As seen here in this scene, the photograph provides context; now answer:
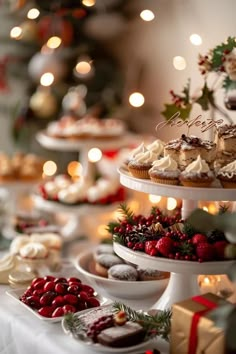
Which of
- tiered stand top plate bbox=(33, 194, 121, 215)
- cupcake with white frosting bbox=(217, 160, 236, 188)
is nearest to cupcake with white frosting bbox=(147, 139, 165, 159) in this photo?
cupcake with white frosting bbox=(217, 160, 236, 188)

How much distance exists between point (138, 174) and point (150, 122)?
1.85 metres

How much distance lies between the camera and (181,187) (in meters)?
1.63

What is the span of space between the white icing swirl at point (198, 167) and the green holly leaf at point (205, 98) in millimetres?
403

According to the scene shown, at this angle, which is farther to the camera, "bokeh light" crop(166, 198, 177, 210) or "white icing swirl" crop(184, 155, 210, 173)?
"bokeh light" crop(166, 198, 177, 210)

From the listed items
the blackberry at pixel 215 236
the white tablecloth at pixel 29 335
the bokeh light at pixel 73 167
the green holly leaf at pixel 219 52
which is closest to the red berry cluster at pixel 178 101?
the green holly leaf at pixel 219 52

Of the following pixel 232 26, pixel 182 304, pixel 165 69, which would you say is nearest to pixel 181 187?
pixel 182 304

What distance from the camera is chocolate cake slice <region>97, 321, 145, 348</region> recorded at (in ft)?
4.94

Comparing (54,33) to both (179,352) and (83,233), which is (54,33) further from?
(179,352)

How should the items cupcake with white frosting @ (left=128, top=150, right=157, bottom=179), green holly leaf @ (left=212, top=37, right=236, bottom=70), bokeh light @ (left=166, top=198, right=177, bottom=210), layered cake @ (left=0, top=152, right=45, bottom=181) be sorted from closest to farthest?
cupcake with white frosting @ (left=128, top=150, right=157, bottom=179) < green holly leaf @ (left=212, top=37, right=236, bottom=70) < bokeh light @ (left=166, top=198, right=177, bottom=210) < layered cake @ (left=0, top=152, right=45, bottom=181)

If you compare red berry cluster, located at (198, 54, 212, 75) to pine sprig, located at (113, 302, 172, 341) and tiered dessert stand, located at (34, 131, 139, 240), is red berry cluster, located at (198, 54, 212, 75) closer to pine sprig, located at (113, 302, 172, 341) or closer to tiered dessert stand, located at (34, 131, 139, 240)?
pine sprig, located at (113, 302, 172, 341)

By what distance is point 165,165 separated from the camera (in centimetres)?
168

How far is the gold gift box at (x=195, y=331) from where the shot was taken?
1.42m

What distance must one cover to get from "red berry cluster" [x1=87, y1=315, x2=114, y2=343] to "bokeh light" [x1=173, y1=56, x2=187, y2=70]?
1.68 metres

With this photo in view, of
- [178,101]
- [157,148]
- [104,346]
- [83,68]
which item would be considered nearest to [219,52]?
[178,101]
